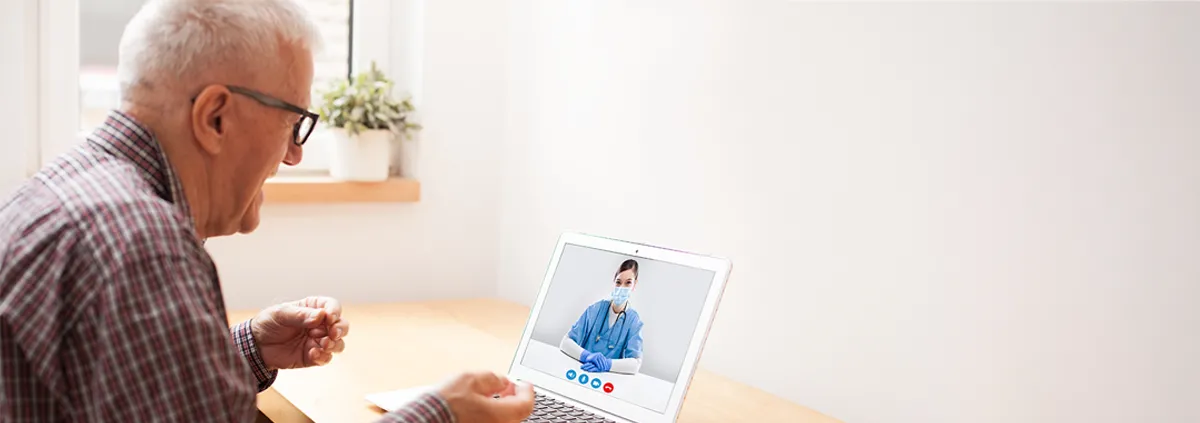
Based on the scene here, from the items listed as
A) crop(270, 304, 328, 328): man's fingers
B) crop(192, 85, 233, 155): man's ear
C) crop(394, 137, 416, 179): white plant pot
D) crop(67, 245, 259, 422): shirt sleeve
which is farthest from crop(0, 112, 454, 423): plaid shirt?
crop(394, 137, 416, 179): white plant pot

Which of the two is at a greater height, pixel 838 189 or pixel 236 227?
pixel 838 189

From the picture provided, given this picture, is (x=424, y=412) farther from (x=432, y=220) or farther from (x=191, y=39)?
(x=432, y=220)

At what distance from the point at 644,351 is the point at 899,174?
42 cm

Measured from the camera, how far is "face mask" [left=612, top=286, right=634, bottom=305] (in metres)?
1.43

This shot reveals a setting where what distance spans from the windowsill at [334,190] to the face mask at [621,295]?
36.1 inches

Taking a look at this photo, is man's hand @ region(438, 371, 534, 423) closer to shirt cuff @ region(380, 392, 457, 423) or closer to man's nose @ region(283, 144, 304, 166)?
shirt cuff @ region(380, 392, 457, 423)

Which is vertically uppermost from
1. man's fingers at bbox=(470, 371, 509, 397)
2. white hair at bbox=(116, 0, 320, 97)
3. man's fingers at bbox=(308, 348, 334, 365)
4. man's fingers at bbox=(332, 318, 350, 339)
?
white hair at bbox=(116, 0, 320, 97)

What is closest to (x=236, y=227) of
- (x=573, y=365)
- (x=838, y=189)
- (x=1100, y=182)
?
(x=573, y=365)

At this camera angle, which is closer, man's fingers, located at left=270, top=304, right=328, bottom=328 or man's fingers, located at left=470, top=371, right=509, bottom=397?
man's fingers, located at left=470, top=371, right=509, bottom=397

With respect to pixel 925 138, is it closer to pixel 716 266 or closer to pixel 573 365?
pixel 716 266

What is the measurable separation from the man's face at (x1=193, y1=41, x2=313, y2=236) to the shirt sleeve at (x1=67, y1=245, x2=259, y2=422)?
7.1 inches

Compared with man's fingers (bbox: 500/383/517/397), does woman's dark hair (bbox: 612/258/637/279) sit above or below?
above

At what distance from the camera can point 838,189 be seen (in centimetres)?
153

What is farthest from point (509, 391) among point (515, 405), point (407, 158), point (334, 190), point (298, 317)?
point (407, 158)
